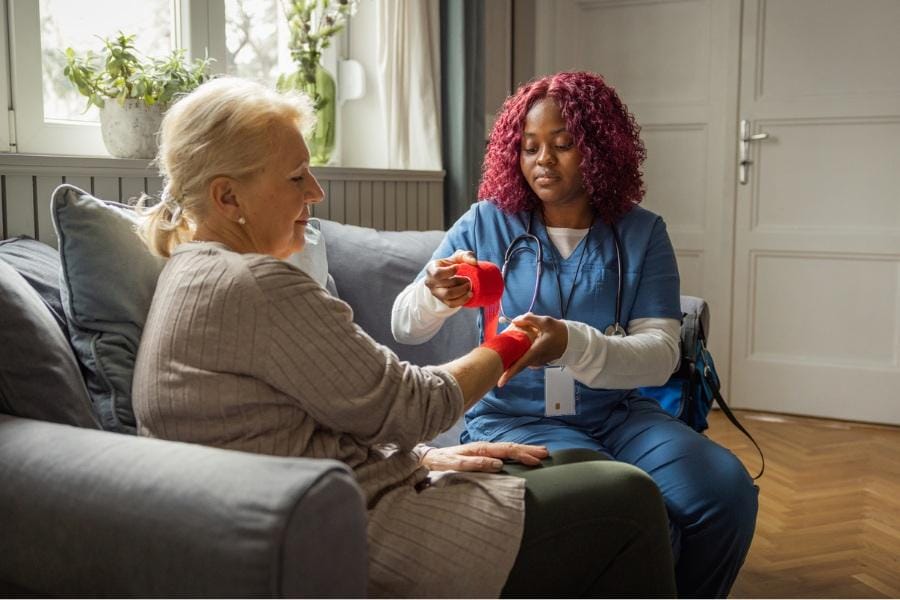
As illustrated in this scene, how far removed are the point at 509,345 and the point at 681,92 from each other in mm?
2883

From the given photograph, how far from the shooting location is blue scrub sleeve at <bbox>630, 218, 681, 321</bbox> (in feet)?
6.33

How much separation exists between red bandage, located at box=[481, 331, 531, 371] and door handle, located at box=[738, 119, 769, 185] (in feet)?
8.85

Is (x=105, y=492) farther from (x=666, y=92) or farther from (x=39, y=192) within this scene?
(x=666, y=92)

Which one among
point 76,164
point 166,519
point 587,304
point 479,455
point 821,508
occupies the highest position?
point 76,164

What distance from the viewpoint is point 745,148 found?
3984mm

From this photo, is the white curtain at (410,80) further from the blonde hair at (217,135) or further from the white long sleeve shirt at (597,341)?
the blonde hair at (217,135)

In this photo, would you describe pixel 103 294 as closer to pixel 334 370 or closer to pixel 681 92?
pixel 334 370

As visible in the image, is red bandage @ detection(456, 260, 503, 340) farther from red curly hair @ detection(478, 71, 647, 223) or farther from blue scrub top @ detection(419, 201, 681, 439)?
red curly hair @ detection(478, 71, 647, 223)

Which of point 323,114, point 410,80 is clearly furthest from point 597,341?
point 410,80

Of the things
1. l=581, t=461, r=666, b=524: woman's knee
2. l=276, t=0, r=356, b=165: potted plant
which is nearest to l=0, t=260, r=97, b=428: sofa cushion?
l=581, t=461, r=666, b=524: woman's knee

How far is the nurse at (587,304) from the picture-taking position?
1734mm

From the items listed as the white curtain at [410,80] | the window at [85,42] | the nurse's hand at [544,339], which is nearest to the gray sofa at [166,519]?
the nurse's hand at [544,339]

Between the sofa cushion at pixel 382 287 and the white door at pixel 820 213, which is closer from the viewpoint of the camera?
the sofa cushion at pixel 382 287

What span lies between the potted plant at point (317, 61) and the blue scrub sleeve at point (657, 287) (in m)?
1.33
